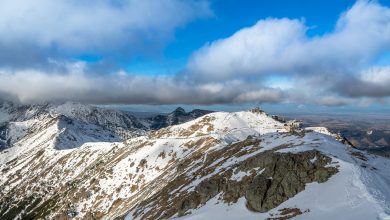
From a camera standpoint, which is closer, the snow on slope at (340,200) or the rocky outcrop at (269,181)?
the snow on slope at (340,200)

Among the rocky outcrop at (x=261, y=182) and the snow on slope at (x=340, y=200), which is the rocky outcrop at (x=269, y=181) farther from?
the snow on slope at (x=340, y=200)

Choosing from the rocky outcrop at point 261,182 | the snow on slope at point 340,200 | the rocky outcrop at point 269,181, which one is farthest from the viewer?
the rocky outcrop at point 261,182

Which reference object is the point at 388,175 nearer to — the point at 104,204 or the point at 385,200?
the point at 385,200

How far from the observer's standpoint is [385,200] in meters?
52.8

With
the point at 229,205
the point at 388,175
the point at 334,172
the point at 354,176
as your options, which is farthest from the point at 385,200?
the point at 229,205

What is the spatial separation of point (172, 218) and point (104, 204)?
364 feet

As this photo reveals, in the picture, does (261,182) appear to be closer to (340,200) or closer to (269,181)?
(269,181)

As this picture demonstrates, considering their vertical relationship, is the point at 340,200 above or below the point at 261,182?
above

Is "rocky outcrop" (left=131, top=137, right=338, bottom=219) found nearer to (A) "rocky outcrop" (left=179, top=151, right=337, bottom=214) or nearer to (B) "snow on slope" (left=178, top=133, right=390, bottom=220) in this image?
(A) "rocky outcrop" (left=179, top=151, right=337, bottom=214)

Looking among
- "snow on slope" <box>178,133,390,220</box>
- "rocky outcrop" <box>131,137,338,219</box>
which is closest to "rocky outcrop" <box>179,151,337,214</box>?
"rocky outcrop" <box>131,137,338,219</box>

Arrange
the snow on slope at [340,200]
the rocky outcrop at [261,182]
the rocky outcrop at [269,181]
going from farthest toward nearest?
1. the rocky outcrop at [261,182]
2. the rocky outcrop at [269,181]
3. the snow on slope at [340,200]

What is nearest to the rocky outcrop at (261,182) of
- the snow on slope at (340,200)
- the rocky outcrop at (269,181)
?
the rocky outcrop at (269,181)

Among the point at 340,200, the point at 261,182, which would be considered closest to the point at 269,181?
→ the point at 261,182

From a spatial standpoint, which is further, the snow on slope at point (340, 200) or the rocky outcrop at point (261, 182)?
the rocky outcrop at point (261, 182)
